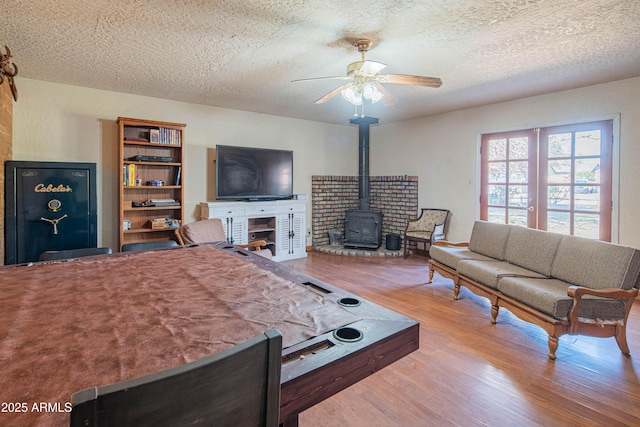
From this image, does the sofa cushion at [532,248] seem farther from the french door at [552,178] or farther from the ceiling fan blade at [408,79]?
the ceiling fan blade at [408,79]

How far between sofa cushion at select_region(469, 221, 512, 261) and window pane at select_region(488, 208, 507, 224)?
3.63ft

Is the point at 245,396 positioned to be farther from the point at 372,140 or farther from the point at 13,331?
the point at 372,140

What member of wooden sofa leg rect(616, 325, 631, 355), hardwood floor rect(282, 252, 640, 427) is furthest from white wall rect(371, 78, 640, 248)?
wooden sofa leg rect(616, 325, 631, 355)

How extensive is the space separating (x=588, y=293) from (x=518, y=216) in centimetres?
262

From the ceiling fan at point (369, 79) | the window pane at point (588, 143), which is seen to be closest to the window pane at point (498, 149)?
the window pane at point (588, 143)

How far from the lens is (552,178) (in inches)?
174

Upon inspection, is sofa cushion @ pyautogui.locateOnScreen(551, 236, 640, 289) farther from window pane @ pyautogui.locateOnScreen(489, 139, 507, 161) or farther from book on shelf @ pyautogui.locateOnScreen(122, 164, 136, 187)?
book on shelf @ pyautogui.locateOnScreen(122, 164, 136, 187)

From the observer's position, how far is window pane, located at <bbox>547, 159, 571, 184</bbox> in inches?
168

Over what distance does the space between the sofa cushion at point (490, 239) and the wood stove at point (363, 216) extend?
2.16 meters

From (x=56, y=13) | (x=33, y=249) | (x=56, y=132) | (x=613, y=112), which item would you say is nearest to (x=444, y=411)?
(x=56, y=13)

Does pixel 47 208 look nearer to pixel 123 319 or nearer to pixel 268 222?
pixel 268 222

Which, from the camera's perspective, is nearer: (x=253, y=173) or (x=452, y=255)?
(x=452, y=255)

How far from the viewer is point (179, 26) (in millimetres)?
2512

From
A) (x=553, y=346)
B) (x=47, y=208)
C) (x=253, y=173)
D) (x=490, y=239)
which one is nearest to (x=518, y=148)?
(x=490, y=239)
